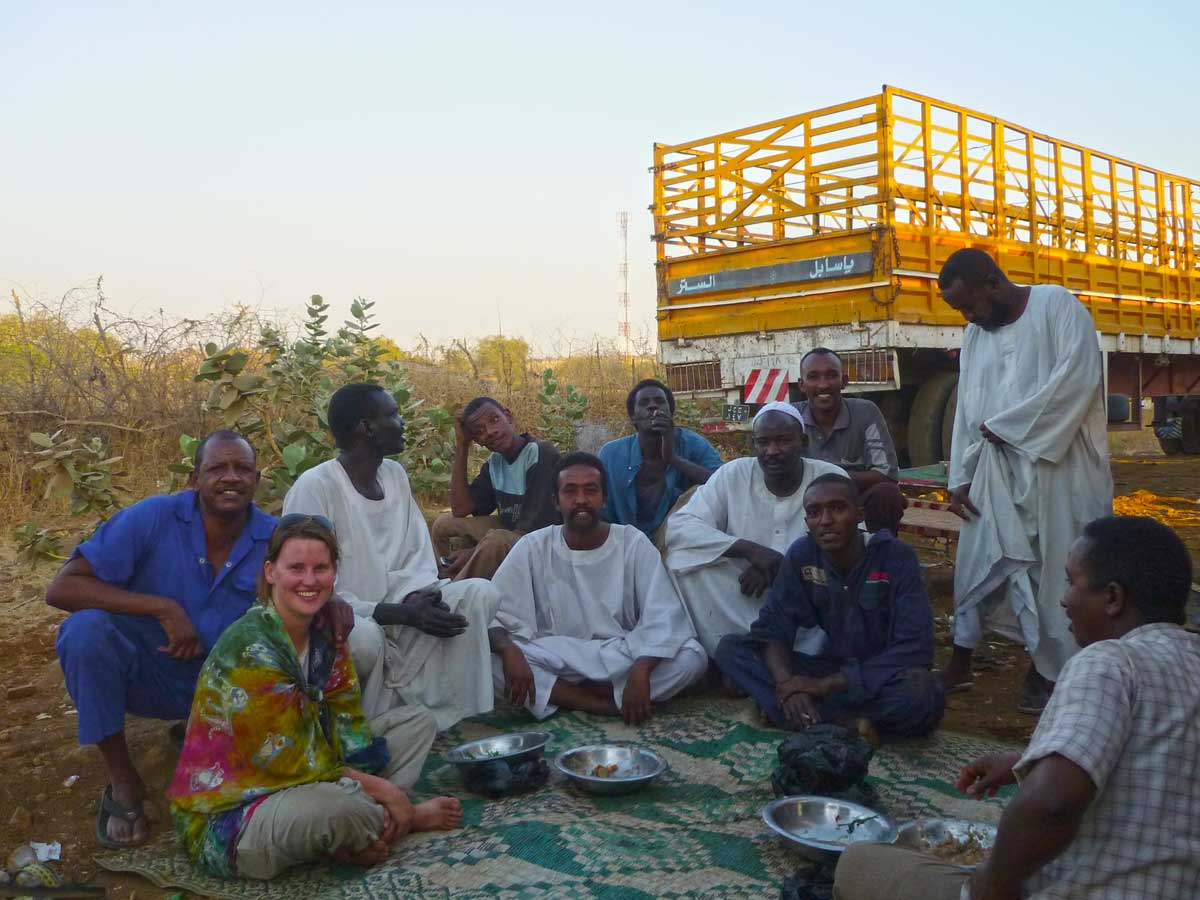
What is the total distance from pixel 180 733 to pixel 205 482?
3.56 ft

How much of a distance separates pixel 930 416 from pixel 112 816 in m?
7.62

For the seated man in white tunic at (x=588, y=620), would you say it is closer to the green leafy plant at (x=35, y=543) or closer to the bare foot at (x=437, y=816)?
the bare foot at (x=437, y=816)

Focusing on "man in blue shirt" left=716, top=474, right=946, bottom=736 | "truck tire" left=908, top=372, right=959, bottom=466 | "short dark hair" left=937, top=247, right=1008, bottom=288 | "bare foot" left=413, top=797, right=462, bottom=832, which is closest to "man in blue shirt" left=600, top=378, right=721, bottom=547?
"man in blue shirt" left=716, top=474, right=946, bottom=736

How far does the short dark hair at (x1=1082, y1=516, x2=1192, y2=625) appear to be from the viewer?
1832 millimetres

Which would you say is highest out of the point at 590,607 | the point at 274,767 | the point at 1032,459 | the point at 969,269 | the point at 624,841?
the point at 969,269

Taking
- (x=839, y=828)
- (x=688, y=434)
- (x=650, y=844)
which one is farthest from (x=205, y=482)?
(x=688, y=434)

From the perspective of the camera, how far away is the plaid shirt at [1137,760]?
1.64 meters

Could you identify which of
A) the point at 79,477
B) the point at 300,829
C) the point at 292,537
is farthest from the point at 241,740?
the point at 79,477

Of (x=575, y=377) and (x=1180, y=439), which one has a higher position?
(x=575, y=377)

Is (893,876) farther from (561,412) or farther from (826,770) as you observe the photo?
(561,412)

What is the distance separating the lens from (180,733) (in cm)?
388

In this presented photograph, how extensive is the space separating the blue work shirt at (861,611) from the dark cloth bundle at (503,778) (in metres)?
1.13

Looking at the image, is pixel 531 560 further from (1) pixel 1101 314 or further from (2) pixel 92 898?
(1) pixel 1101 314

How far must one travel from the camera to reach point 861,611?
12.7 ft
